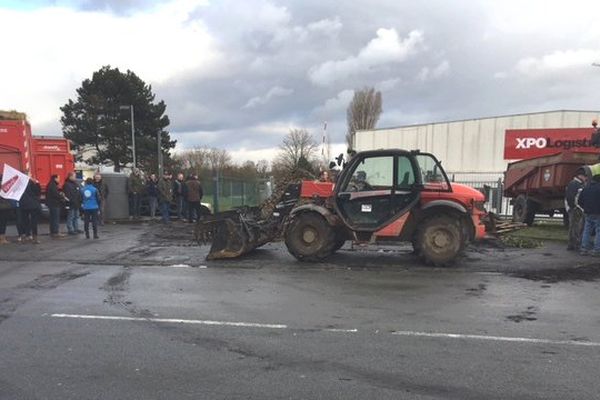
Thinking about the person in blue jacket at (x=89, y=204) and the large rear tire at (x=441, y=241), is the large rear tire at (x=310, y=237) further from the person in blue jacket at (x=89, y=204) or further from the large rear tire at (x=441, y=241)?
the person in blue jacket at (x=89, y=204)

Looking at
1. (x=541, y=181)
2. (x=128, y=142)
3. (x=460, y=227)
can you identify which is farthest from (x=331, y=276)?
(x=128, y=142)

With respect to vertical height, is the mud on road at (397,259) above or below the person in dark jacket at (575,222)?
below

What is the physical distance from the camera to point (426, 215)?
11.2 meters

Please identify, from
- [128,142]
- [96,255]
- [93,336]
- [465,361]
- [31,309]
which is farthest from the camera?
[128,142]

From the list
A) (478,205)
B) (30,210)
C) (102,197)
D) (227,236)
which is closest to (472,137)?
(102,197)

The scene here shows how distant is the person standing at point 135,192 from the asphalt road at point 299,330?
370 inches

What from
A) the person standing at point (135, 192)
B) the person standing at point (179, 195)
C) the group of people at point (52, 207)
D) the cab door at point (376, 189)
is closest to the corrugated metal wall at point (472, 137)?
the person standing at point (179, 195)

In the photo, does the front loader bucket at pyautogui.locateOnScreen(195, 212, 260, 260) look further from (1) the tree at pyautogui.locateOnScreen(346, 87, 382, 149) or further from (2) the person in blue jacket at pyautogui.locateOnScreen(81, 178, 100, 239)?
(1) the tree at pyautogui.locateOnScreen(346, 87, 382, 149)

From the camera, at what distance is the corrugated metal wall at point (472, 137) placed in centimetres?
4131

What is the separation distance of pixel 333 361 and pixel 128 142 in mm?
54726

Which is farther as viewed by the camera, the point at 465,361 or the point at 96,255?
the point at 96,255

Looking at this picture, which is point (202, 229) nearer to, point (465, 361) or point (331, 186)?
point (331, 186)

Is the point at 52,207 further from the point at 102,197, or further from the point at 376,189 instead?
the point at 376,189

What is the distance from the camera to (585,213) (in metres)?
12.5
